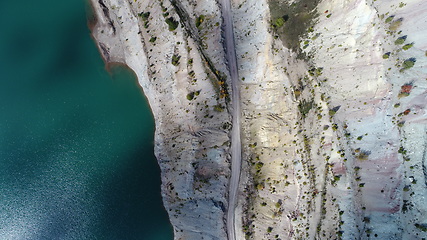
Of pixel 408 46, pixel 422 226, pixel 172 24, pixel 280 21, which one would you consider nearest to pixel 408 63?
pixel 408 46

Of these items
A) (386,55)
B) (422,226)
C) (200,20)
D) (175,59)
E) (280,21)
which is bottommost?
(422,226)

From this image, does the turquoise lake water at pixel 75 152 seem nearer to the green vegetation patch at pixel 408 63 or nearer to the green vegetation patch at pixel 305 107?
the green vegetation patch at pixel 305 107

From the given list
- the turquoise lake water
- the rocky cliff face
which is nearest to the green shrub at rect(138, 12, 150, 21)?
the rocky cliff face

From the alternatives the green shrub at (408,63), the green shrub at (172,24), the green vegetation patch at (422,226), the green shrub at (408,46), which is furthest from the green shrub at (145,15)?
the green vegetation patch at (422,226)

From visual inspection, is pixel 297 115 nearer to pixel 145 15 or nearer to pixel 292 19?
pixel 292 19

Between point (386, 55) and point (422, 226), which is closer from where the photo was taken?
point (386, 55)
